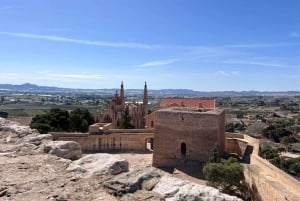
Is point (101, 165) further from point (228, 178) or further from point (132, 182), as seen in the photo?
point (228, 178)

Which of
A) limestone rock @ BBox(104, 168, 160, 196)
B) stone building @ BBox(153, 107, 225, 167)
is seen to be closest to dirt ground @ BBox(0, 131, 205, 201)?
limestone rock @ BBox(104, 168, 160, 196)

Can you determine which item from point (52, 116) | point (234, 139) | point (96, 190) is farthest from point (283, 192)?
point (52, 116)

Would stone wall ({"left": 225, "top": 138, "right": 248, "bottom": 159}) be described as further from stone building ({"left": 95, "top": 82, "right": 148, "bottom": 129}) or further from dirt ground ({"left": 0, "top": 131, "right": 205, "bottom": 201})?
dirt ground ({"left": 0, "top": 131, "right": 205, "bottom": 201})

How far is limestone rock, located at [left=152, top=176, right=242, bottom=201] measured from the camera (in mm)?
Answer: 5820

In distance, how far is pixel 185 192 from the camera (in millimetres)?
5945

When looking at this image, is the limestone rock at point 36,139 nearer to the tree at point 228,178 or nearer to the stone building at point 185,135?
the tree at point 228,178

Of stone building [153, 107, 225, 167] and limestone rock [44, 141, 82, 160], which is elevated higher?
limestone rock [44, 141, 82, 160]

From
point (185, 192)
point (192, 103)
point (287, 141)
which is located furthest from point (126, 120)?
point (287, 141)

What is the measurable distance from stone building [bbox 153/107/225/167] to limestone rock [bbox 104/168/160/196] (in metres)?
12.5

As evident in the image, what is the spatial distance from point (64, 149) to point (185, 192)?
438 centimetres

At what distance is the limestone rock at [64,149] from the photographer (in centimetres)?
893

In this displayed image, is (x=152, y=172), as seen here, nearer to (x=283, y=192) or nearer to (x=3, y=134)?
(x=283, y=192)

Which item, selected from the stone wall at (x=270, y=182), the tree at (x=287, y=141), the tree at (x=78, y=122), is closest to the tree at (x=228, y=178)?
the stone wall at (x=270, y=182)

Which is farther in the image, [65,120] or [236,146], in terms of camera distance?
[65,120]
